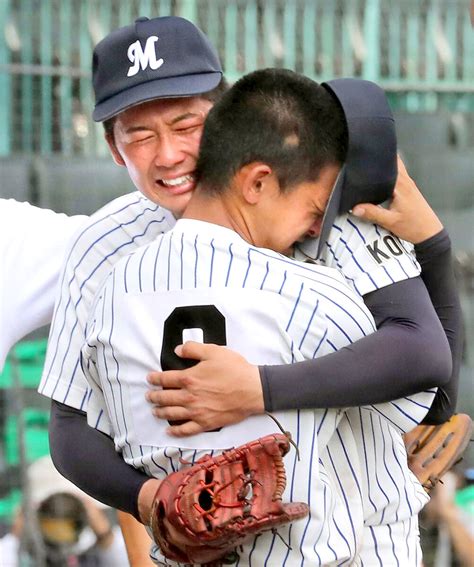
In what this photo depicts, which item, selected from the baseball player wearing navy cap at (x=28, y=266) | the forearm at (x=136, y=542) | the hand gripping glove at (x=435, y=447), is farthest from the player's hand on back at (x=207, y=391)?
the forearm at (x=136, y=542)

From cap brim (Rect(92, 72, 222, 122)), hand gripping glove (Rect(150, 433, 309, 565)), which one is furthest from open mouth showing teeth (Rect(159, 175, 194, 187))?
hand gripping glove (Rect(150, 433, 309, 565))

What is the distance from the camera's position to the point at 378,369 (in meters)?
1.82

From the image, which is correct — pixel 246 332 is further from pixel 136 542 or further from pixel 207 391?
pixel 136 542

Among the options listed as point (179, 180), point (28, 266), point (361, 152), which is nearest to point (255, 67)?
point (28, 266)

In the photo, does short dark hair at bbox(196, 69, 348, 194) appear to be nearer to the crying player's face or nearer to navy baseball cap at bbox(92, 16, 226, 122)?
the crying player's face

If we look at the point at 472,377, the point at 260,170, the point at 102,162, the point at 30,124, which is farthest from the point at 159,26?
the point at 30,124

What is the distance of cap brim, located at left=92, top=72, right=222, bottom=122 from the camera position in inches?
86.0

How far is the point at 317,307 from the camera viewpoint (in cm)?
181

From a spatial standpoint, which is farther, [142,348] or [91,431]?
[91,431]

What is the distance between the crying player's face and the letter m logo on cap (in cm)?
45

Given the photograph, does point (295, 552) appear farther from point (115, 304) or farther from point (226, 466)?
point (115, 304)

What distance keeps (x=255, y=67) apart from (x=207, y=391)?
4703 mm

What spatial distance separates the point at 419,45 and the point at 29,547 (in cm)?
335

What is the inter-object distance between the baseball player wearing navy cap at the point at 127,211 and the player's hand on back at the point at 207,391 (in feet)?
0.73
